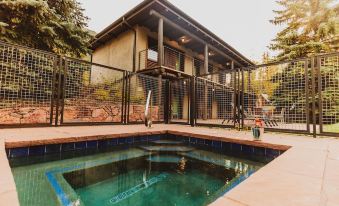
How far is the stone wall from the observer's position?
4.38 m

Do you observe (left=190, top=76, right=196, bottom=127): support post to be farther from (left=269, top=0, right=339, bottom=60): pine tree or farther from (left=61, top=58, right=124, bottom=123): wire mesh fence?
(left=269, top=0, right=339, bottom=60): pine tree

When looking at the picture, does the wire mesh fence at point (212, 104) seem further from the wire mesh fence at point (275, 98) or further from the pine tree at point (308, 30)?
the pine tree at point (308, 30)

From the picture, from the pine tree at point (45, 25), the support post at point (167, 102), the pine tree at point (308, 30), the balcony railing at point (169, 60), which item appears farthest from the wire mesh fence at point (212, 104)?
the pine tree at point (45, 25)

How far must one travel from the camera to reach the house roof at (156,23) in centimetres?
799

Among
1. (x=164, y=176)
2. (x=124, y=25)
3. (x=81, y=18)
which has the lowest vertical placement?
(x=164, y=176)

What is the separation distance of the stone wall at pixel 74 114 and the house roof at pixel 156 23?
139 inches

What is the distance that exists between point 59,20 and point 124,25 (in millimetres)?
3422

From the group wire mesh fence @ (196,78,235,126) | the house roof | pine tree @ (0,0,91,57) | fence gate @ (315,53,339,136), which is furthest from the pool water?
the house roof

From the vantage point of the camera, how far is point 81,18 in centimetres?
756

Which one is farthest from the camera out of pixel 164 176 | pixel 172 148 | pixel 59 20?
pixel 59 20

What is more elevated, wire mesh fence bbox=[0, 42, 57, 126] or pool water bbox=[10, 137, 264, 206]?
wire mesh fence bbox=[0, 42, 57, 126]

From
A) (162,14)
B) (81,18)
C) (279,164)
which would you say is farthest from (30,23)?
(279,164)

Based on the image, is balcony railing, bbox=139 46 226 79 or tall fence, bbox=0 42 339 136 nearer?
tall fence, bbox=0 42 339 136

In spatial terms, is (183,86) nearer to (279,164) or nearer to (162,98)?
(162,98)
